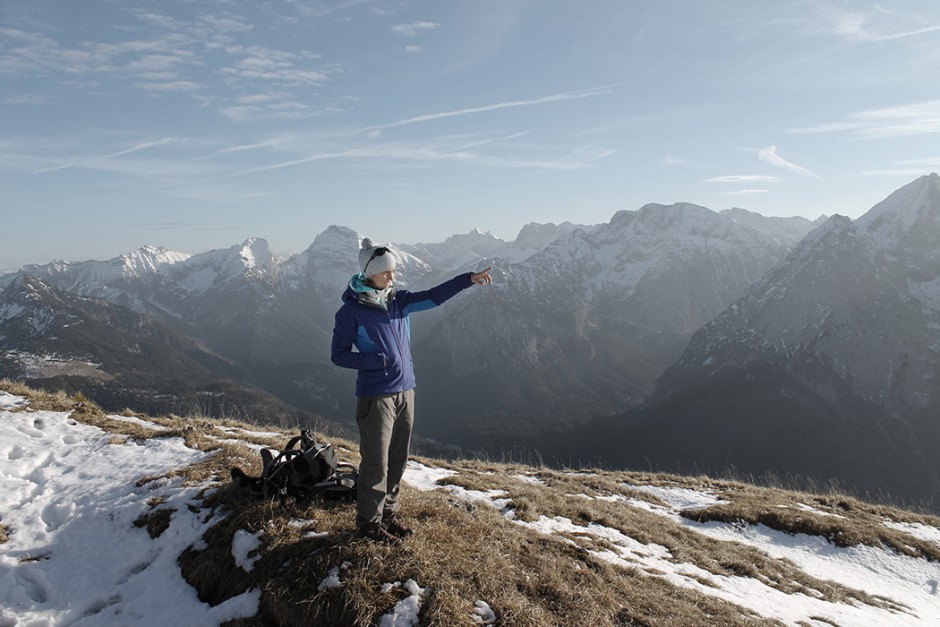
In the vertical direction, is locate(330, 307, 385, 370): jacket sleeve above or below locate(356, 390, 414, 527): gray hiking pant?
above

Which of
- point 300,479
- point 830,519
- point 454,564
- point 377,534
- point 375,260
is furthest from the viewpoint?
point 830,519

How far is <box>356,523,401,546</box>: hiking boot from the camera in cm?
760

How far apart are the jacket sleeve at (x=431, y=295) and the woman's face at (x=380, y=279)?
0.55 meters

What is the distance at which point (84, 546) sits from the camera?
889 centimetres

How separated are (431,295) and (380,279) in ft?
4.27

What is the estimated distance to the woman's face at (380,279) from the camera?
8.35m

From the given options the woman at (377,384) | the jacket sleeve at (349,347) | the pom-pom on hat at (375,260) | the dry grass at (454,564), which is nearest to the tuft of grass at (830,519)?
the dry grass at (454,564)

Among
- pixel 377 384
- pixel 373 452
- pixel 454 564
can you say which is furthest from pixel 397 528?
pixel 377 384

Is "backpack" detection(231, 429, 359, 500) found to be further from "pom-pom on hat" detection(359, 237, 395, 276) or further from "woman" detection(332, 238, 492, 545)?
"pom-pom on hat" detection(359, 237, 395, 276)

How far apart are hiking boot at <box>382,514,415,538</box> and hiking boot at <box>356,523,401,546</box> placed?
0.38 ft

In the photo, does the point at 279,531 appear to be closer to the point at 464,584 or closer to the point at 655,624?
the point at 464,584

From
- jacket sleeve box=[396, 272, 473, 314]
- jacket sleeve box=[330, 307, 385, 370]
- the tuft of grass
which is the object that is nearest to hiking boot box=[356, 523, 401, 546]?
jacket sleeve box=[330, 307, 385, 370]

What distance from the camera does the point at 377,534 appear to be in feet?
25.2

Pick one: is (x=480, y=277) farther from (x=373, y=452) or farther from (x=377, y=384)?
(x=373, y=452)
